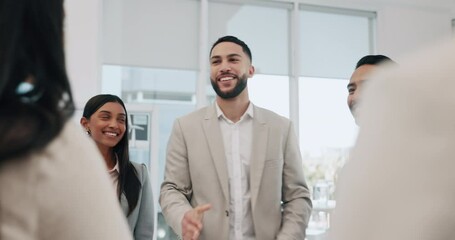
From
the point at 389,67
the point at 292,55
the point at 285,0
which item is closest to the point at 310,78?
the point at 292,55

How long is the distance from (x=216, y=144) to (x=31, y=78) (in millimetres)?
2072

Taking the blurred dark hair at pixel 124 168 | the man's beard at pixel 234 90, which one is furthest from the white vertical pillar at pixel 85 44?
the man's beard at pixel 234 90

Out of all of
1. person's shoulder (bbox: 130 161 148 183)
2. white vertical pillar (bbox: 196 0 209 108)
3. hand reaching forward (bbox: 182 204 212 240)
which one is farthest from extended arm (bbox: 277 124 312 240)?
white vertical pillar (bbox: 196 0 209 108)

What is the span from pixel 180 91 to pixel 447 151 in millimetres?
4683

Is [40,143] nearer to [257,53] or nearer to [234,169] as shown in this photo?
[234,169]

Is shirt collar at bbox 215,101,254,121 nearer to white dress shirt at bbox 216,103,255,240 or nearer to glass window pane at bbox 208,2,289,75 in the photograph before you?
white dress shirt at bbox 216,103,255,240

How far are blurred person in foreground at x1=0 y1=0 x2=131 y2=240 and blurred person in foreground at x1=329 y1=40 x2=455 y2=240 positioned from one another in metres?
0.26

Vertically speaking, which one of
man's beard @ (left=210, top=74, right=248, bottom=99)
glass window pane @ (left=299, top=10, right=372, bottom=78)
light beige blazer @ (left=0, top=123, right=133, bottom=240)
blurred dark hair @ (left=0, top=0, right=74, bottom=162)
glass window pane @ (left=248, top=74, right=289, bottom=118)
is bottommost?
→ light beige blazer @ (left=0, top=123, right=133, bottom=240)

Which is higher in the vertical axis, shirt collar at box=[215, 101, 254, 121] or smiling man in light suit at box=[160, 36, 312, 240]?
shirt collar at box=[215, 101, 254, 121]

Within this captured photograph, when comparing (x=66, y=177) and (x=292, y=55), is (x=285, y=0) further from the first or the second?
(x=66, y=177)

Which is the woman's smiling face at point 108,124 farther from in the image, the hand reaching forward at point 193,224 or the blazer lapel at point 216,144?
the hand reaching forward at point 193,224

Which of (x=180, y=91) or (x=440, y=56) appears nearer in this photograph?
(x=440, y=56)

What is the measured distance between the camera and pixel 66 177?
517 millimetres

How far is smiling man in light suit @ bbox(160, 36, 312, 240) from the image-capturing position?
2471mm
